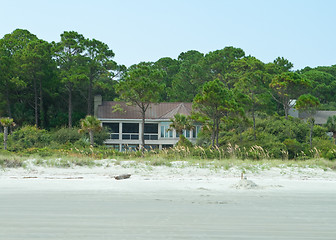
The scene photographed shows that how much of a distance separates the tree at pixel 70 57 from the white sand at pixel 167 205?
29238 mm

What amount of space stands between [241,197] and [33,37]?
45.7 metres

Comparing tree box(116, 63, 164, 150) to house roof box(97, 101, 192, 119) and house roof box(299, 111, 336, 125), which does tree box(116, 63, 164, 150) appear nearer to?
house roof box(97, 101, 192, 119)

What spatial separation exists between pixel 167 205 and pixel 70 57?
1539 inches

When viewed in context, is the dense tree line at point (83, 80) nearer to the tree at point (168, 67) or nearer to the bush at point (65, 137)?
the tree at point (168, 67)

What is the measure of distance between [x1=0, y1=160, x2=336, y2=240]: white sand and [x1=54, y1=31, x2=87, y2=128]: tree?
29.2m

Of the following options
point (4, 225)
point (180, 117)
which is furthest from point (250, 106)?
point (4, 225)

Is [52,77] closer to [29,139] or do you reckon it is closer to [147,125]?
[147,125]

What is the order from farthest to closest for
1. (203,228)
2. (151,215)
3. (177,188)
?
(177,188) → (151,215) → (203,228)

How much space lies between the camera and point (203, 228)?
8.94 m

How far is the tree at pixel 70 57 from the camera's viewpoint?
46.1m

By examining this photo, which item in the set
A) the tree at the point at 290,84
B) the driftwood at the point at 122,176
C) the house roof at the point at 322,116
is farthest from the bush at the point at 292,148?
the house roof at the point at 322,116

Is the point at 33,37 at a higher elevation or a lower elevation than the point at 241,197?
higher

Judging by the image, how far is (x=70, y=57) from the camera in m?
47.5

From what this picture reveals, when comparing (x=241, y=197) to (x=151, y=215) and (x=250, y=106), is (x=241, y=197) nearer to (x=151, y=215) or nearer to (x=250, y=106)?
(x=151, y=215)
